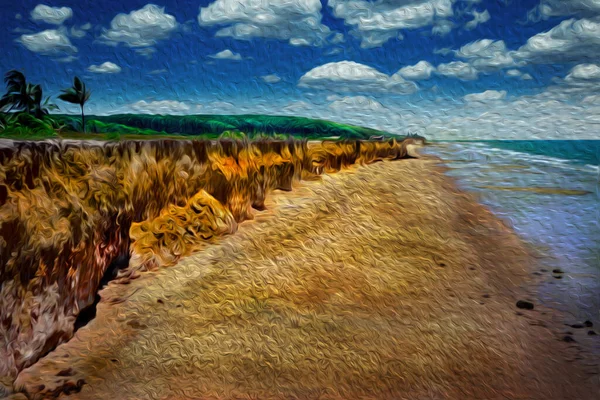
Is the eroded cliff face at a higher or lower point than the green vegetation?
lower

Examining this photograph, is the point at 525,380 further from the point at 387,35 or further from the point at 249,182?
the point at 249,182

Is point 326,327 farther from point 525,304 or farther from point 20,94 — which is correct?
point 20,94

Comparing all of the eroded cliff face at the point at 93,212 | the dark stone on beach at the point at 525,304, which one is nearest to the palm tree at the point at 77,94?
the eroded cliff face at the point at 93,212

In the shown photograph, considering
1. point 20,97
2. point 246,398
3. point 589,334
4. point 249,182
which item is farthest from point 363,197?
point 20,97

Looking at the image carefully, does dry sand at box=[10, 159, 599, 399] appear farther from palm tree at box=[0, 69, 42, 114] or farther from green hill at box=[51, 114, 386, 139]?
palm tree at box=[0, 69, 42, 114]

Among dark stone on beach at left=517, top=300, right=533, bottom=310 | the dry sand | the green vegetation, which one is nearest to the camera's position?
the dry sand

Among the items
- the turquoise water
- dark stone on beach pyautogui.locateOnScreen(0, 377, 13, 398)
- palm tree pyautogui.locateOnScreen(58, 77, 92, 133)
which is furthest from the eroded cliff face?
the turquoise water
